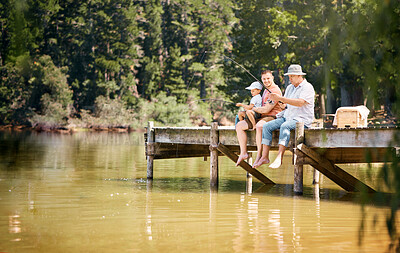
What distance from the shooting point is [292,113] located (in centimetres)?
1040

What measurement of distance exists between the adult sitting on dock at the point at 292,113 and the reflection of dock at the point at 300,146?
0.59 ft

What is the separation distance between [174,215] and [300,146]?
252 centimetres

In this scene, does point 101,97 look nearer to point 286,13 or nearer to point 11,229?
point 286,13

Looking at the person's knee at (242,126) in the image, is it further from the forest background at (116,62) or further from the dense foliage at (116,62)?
the forest background at (116,62)

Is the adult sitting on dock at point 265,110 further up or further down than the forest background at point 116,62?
further down

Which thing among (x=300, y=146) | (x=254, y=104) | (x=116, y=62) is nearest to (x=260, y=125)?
(x=254, y=104)

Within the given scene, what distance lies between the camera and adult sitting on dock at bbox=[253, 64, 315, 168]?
10.1m

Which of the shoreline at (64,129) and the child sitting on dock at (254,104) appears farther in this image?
the shoreline at (64,129)

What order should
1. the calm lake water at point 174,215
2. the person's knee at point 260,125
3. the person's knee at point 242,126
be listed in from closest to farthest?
the calm lake water at point 174,215
the person's knee at point 260,125
the person's knee at point 242,126

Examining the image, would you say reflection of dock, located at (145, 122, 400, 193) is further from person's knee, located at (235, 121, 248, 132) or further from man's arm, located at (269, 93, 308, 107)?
man's arm, located at (269, 93, 308, 107)

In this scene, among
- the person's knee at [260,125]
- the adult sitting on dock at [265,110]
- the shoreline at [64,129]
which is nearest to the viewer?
the adult sitting on dock at [265,110]

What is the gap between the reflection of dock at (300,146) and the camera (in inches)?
390

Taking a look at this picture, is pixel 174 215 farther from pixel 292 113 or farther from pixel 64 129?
pixel 64 129

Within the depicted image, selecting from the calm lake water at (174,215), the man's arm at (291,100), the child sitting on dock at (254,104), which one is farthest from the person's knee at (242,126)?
the calm lake water at (174,215)
